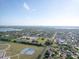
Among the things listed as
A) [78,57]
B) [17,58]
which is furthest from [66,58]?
[17,58]

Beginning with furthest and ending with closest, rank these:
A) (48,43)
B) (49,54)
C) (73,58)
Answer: (48,43) < (49,54) < (73,58)

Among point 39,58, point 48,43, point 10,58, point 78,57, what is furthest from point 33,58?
point 48,43

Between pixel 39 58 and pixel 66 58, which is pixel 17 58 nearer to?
pixel 39 58

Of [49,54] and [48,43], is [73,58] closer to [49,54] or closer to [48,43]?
[49,54]

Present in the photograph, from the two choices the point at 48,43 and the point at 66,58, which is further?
the point at 48,43

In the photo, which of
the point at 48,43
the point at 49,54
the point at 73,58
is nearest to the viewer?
the point at 73,58

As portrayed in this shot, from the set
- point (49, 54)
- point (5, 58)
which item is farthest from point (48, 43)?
point (5, 58)

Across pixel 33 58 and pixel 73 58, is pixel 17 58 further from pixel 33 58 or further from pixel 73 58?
pixel 73 58

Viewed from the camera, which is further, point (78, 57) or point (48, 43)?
point (48, 43)
